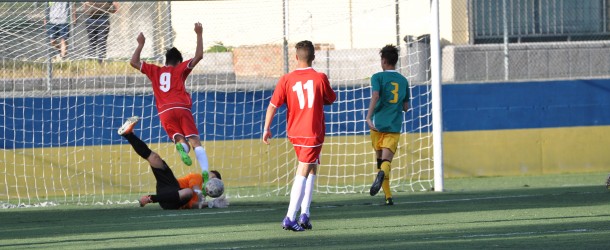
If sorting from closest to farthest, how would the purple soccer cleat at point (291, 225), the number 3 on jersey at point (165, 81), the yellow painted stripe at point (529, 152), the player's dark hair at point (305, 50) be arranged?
1. the purple soccer cleat at point (291, 225)
2. the player's dark hair at point (305, 50)
3. the number 3 on jersey at point (165, 81)
4. the yellow painted stripe at point (529, 152)

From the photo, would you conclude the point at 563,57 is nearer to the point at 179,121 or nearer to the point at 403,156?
the point at 403,156

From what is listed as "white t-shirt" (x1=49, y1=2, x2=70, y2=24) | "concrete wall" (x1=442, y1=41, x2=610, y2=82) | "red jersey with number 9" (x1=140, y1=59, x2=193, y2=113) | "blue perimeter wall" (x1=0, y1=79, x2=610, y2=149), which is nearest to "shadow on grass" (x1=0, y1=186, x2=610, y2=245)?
"red jersey with number 9" (x1=140, y1=59, x2=193, y2=113)

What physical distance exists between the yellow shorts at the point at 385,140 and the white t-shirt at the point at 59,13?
19.4 ft

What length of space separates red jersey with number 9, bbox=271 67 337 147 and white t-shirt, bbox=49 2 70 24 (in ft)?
24.2

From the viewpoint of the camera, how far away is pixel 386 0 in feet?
56.0

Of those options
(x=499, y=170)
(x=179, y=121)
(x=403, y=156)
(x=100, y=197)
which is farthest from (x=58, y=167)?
(x=499, y=170)

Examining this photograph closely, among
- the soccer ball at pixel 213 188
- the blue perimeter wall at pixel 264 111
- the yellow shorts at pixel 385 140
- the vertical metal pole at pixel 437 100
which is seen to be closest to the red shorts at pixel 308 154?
the yellow shorts at pixel 385 140

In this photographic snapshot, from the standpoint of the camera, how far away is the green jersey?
12.7 m

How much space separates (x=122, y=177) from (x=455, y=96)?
5.10 meters

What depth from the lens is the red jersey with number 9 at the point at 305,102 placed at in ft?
33.1

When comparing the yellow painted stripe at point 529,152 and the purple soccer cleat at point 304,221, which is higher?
the yellow painted stripe at point 529,152

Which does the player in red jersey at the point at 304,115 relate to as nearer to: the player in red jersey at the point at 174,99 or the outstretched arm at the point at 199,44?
the outstretched arm at the point at 199,44

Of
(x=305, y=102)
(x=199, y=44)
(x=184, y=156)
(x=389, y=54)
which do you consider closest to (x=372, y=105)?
(x=389, y=54)

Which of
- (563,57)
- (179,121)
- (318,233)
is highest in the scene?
(563,57)
